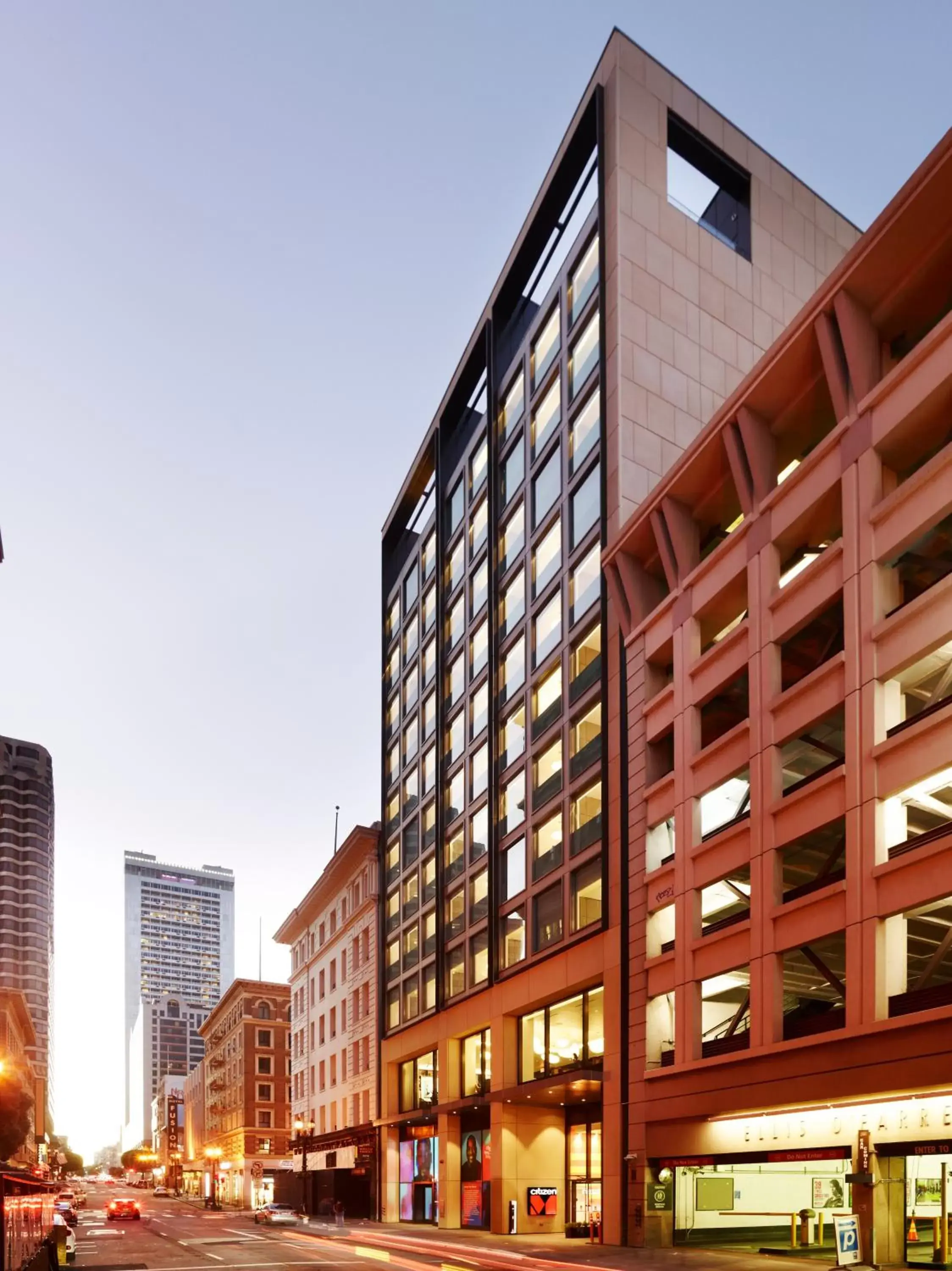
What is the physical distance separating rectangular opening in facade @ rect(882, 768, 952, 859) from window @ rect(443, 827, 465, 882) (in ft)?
109

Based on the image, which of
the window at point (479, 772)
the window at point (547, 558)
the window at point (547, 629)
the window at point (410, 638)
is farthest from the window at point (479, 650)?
the window at point (410, 638)

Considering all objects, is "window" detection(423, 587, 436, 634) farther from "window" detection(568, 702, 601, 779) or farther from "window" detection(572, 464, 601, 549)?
"window" detection(568, 702, 601, 779)

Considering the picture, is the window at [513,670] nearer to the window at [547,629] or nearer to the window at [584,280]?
the window at [547,629]

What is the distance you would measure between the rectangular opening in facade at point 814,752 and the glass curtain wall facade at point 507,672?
9.63 m

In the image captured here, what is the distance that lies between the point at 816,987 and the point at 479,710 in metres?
23.8

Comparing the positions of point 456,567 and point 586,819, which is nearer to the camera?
point 586,819

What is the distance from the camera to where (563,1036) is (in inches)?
1813

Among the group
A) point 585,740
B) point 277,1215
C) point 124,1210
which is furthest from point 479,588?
point 124,1210

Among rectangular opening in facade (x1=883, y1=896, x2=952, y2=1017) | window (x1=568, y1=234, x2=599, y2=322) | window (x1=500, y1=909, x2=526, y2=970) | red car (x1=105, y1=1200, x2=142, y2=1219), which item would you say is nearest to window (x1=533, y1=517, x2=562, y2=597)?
window (x1=568, y1=234, x2=599, y2=322)

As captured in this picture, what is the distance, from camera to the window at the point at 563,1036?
4341 centimetres

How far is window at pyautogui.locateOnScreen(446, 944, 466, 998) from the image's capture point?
5819 cm

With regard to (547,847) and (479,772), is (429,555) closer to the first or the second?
(479,772)

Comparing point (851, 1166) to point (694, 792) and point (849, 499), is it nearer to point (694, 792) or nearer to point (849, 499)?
point (694, 792)

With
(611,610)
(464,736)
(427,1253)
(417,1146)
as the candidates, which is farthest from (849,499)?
(417,1146)
